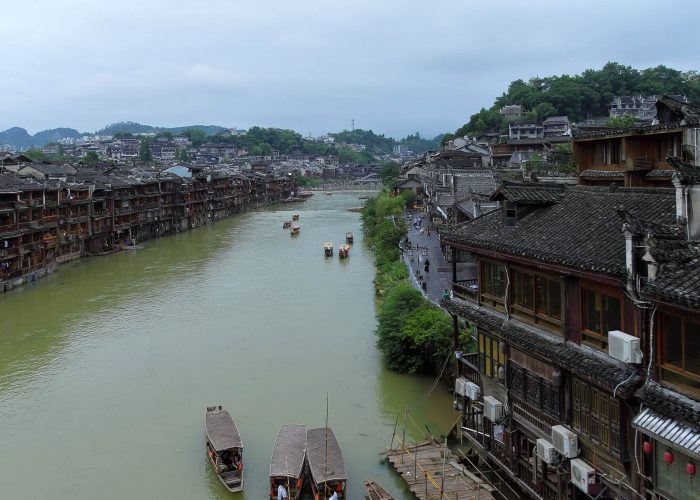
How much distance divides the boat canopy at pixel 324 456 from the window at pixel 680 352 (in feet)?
26.7

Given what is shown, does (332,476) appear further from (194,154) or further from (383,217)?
(194,154)

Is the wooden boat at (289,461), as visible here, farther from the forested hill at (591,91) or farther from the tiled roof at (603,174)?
the forested hill at (591,91)

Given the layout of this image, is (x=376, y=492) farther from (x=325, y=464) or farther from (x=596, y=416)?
(x=596, y=416)

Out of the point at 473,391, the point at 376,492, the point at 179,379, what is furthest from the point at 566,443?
the point at 179,379

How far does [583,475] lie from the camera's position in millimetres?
10812

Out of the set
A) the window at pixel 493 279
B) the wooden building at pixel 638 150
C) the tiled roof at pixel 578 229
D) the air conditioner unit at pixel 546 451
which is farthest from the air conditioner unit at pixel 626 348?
the wooden building at pixel 638 150

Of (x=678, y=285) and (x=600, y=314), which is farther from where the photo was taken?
(x=600, y=314)

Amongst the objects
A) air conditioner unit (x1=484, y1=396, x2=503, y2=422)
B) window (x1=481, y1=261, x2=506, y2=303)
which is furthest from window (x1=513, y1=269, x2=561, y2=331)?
air conditioner unit (x1=484, y1=396, x2=503, y2=422)

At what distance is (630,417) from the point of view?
992 cm

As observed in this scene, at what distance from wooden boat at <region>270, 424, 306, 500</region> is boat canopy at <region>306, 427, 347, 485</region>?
223mm

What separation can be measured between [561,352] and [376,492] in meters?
5.46

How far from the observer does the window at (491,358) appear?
13830 mm

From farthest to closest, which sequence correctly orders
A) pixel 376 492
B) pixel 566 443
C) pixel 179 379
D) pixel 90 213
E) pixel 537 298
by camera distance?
pixel 90 213 < pixel 179 379 < pixel 376 492 < pixel 537 298 < pixel 566 443

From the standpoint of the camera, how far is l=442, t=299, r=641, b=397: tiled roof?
9758 millimetres
